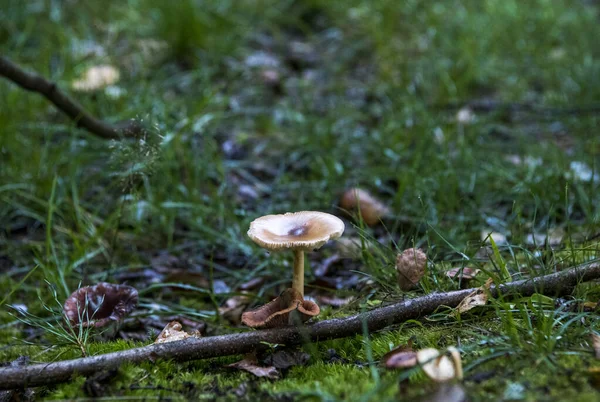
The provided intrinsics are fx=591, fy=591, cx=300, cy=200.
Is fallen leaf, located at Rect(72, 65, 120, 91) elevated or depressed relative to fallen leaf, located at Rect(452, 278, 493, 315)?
elevated

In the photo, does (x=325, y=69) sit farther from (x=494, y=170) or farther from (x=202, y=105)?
(x=494, y=170)

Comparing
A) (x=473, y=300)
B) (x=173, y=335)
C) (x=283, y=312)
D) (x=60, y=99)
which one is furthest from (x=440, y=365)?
(x=60, y=99)

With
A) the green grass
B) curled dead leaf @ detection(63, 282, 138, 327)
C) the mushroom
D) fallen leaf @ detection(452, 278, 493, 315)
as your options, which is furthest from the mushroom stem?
curled dead leaf @ detection(63, 282, 138, 327)

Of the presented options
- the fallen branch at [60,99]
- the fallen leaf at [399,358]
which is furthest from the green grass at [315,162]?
the fallen branch at [60,99]

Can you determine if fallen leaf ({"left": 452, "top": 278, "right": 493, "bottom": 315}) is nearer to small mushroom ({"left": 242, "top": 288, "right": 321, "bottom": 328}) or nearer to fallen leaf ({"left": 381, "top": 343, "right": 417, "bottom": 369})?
fallen leaf ({"left": 381, "top": 343, "right": 417, "bottom": 369})

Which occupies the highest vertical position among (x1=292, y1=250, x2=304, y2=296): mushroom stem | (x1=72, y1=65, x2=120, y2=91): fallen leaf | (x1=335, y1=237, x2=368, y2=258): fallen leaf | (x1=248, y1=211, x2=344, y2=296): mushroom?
(x1=72, y1=65, x2=120, y2=91): fallen leaf

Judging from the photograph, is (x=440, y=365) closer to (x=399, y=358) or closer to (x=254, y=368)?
(x=399, y=358)

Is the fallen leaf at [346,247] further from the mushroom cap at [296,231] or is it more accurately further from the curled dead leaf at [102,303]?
the curled dead leaf at [102,303]
